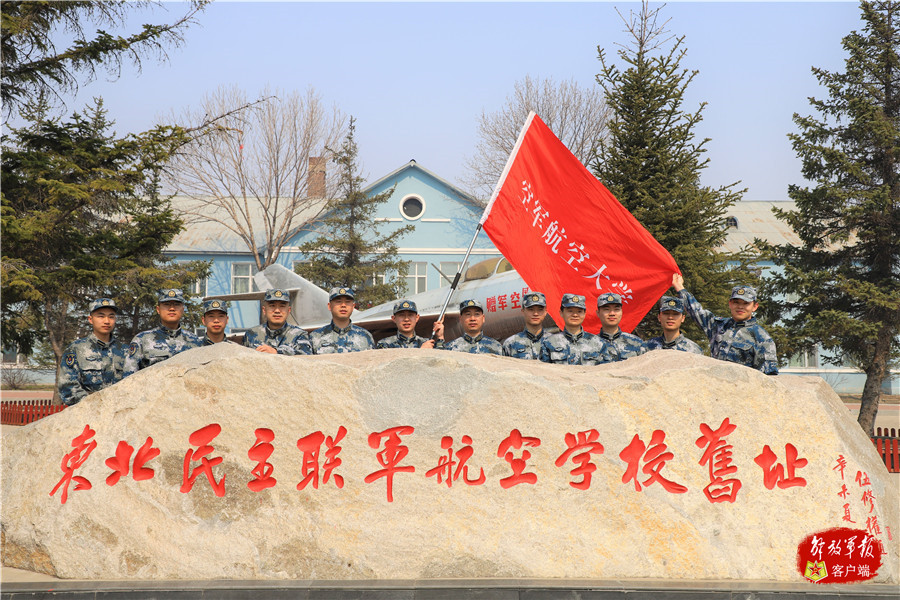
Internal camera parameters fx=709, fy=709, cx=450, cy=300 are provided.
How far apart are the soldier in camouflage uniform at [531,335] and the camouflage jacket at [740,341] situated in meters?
1.27

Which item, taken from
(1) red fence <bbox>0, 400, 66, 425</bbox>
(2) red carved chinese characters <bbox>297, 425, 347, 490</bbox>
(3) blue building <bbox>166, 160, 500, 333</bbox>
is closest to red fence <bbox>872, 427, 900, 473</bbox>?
(2) red carved chinese characters <bbox>297, 425, 347, 490</bbox>

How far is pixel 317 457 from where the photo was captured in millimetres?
4227

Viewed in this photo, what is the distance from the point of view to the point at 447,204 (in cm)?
2694

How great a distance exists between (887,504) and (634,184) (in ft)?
27.7

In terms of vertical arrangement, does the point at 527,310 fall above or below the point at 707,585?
above

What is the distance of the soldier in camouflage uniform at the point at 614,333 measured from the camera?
5.73 metres

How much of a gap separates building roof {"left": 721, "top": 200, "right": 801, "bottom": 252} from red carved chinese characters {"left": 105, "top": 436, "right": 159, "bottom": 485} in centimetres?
2517

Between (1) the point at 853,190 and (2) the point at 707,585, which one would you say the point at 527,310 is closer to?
(2) the point at 707,585

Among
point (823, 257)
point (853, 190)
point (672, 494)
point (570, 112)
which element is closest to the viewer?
point (672, 494)

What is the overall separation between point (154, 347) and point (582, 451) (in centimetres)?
346

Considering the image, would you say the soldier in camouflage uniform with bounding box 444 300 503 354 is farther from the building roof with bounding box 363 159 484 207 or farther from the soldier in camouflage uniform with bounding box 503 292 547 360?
the building roof with bounding box 363 159 484 207

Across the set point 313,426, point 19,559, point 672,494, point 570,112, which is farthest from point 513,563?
point 570,112

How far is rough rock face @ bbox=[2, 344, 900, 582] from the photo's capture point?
13.5 feet

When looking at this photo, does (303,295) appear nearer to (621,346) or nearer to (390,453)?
(621,346)
